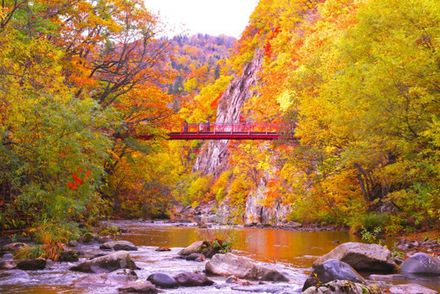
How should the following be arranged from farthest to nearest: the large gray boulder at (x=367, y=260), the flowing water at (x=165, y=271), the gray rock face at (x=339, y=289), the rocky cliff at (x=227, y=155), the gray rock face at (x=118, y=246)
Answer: the rocky cliff at (x=227, y=155)
the gray rock face at (x=118, y=246)
the large gray boulder at (x=367, y=260)
the flowing water at (x=165, y=271)
the gray rock face at (x=339, y=289)

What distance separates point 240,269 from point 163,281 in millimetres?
2035

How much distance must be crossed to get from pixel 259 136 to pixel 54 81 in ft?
74.2

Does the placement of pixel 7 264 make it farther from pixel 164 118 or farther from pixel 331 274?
pixel 164 118

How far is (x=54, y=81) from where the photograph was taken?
52.3 feet

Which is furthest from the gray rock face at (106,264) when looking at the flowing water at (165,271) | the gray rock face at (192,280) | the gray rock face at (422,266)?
the gray rock face at (422,266)

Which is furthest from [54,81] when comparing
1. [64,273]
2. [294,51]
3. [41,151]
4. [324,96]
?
[294,51]

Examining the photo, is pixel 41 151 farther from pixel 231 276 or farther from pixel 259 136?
pixel 259 136

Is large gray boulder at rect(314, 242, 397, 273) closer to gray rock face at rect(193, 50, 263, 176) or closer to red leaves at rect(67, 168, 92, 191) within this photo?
red leaves at rect(67, 168, 92, 191)

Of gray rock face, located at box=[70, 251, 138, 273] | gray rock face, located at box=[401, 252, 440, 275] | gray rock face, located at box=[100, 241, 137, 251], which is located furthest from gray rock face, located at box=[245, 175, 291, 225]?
gray rock face, located at box=[70, 251, 138, 273]

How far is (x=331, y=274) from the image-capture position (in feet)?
30.8

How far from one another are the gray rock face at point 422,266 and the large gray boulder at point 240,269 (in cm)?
299

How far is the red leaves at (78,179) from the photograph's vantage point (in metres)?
14.9

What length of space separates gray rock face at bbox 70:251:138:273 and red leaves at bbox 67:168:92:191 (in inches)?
149

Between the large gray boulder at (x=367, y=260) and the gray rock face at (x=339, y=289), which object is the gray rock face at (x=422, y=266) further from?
the gray rock face at (x=339, y=289)
